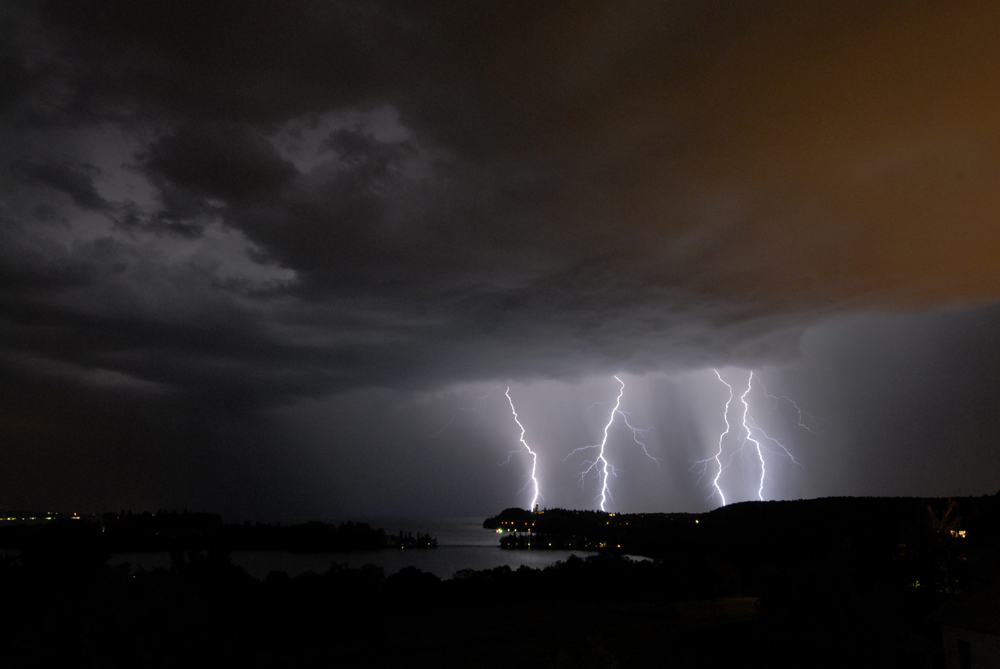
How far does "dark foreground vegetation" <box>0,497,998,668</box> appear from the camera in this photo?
30.7 ft

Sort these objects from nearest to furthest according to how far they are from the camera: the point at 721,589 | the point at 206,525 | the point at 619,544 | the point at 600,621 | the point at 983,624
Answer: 1. the point at 983,624
2. the point at 600,621
3. the point at 721,589
4. the point at 619,544
5. the point at 206,525

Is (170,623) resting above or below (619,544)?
above

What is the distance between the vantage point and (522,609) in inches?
1331

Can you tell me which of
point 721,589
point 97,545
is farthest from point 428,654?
point 721,589

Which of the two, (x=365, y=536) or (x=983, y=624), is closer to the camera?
(x=983, y=624)

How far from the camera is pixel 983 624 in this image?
1416 cm

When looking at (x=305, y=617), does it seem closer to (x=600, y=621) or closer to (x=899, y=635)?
(x=600, y=621)

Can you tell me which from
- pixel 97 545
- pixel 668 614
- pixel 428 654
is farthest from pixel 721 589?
pixel 97 545

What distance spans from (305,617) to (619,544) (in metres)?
73.0

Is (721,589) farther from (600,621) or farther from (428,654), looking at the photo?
(428,654)

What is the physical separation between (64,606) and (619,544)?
90961mm

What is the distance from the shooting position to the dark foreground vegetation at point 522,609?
368 inches

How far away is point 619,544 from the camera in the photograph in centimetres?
9269

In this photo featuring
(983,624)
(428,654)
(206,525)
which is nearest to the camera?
(983,624)
